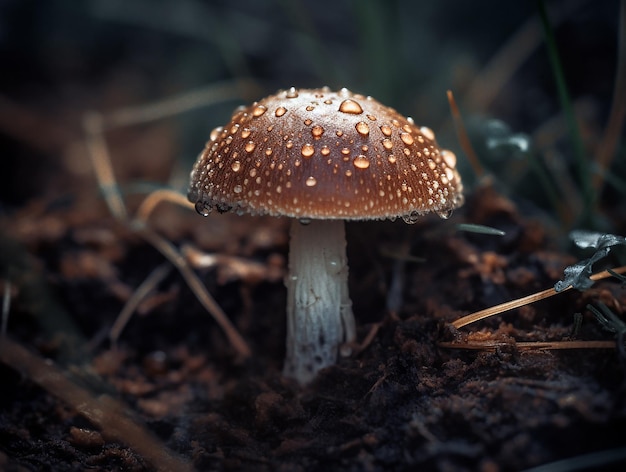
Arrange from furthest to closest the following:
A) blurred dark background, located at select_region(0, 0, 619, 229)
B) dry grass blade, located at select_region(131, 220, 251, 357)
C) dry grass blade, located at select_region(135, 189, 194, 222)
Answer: blurred dark background, located at select_region(0, 0, 619, 229), dry grass blade, located at select_region(135, 189, 194, 222), dry grass blade, located at select_region(131, 220, 251, 357)

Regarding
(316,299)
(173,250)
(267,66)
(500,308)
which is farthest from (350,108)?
(267,66)

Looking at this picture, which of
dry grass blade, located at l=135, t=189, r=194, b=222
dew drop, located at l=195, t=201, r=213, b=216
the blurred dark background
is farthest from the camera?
the blurred dark background

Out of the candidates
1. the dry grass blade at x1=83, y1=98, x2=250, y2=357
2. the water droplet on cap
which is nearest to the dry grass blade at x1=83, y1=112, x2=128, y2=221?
the dry grass blade at x1=83, y1=98, x2=250, y2=357

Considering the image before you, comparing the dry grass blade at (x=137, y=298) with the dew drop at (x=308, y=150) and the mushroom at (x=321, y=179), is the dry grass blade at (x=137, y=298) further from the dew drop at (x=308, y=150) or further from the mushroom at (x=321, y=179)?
the dew drop at (x=308, y=150)

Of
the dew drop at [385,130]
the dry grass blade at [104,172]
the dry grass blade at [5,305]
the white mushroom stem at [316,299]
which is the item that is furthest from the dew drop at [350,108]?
the dry grass blade at [5,305]

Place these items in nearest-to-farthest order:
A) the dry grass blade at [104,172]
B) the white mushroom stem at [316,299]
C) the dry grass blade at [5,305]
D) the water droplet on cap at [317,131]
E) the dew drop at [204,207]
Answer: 1. the water droplet on cap at [317,131]
2. the dew drop at [204,207]
3. the white mushroom stem at [316,299]
4. the dry grass blade at [5,305]
5. the dry grass blade at [104,172]

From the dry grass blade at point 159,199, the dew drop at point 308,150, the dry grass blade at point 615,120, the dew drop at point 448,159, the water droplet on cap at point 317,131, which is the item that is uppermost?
the dry grass blade at point 615,120

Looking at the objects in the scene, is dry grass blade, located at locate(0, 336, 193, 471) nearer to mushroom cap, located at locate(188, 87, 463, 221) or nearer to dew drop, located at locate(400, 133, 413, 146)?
mushroom cap, located at locate(188, 87, 463, 221)
